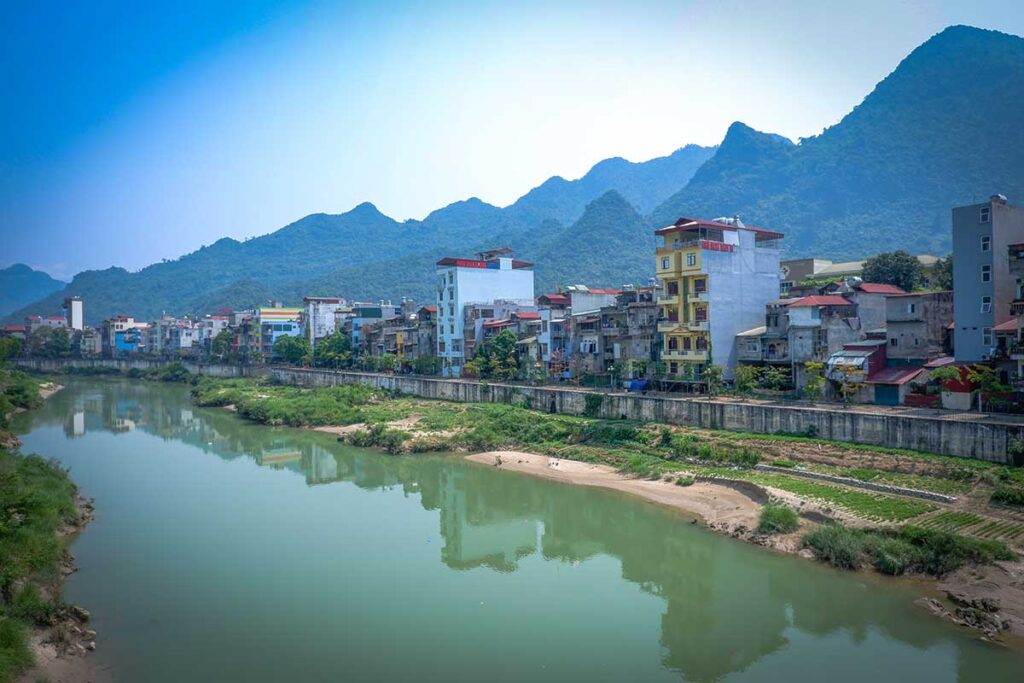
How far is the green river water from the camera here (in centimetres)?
1409

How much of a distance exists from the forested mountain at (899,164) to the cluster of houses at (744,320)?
53.1 metres

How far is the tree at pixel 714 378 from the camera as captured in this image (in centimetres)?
3406

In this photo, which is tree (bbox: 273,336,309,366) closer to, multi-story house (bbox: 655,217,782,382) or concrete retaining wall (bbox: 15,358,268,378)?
concrete retaining wall (bbox: 15,358,268,378)

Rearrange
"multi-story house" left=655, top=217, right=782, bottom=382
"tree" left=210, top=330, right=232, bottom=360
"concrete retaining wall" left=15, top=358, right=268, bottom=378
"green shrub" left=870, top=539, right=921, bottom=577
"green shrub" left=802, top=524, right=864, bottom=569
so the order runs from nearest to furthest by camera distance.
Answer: "green shrub" left=870, top=539, right=921, bottom=577 < "green shrub" left=802, top=524, right=864, bottom=569 < "multi-story house" left=655, top=217, right=782, bottom=382 < "tree" left=210, top=330, right=232, bottom=360 < "concrete retaining wall" left=15, top=358, right=268, bottom=378

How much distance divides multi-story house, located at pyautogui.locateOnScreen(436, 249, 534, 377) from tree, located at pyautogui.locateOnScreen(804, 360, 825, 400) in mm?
28799

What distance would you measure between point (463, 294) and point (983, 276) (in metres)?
37.7

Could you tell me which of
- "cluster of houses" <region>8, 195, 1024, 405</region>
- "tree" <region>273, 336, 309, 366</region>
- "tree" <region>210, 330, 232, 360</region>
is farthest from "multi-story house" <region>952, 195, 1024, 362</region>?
"tree" <region>210, 330, 232, 360</region>

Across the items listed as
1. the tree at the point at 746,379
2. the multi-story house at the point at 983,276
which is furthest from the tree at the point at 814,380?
the multi-story house at the point at 983,276

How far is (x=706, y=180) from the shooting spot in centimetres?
14000

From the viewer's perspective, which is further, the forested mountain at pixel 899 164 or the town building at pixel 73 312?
the town building at pixel 73 312

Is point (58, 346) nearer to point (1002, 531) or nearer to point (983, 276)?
point (983, 276)

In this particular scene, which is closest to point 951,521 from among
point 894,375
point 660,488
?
point 660,488

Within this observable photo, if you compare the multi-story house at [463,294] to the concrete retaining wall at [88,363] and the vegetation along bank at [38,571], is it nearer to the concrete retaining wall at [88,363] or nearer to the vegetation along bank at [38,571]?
the vegetation along bank at [38,571]

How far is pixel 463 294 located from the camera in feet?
189
